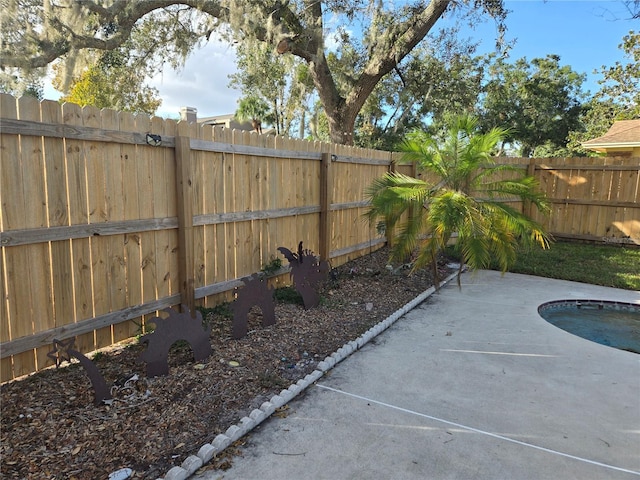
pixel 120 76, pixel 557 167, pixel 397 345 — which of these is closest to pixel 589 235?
pixel 557 167

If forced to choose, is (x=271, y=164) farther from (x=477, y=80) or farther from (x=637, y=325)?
(x=477, y=80)

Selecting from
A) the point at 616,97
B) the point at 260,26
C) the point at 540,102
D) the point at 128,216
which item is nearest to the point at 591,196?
the point at 260,26

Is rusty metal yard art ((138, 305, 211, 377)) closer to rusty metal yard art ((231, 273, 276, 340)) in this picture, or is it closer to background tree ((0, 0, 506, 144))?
rusty metal yard art ((231, 273, 276, 340))

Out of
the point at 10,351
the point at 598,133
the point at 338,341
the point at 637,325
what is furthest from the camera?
the point at 598,133

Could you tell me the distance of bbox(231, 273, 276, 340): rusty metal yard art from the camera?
367 cm

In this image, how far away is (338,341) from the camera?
12.7 feet

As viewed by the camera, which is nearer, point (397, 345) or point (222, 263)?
point (397, 345)

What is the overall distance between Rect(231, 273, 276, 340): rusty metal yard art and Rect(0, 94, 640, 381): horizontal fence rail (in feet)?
1.91

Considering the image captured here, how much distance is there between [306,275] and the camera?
4754 mm

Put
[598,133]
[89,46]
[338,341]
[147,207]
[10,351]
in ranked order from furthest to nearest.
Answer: [598,133], [89,46], [338,341], [147,207], [10,351]

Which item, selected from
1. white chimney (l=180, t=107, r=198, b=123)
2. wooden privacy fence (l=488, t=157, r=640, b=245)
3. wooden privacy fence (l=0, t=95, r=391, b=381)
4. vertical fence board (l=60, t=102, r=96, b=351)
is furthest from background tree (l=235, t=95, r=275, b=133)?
vertical fence board (l=60, t=102, r=96, b=351)

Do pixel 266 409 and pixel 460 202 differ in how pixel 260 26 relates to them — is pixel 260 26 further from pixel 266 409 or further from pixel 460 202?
pixel 266 409

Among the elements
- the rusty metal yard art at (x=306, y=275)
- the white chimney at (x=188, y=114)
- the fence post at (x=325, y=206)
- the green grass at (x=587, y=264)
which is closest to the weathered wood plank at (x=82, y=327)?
the rusty metal yard art at (x=306, y=275)

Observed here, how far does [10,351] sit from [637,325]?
20.4ft
